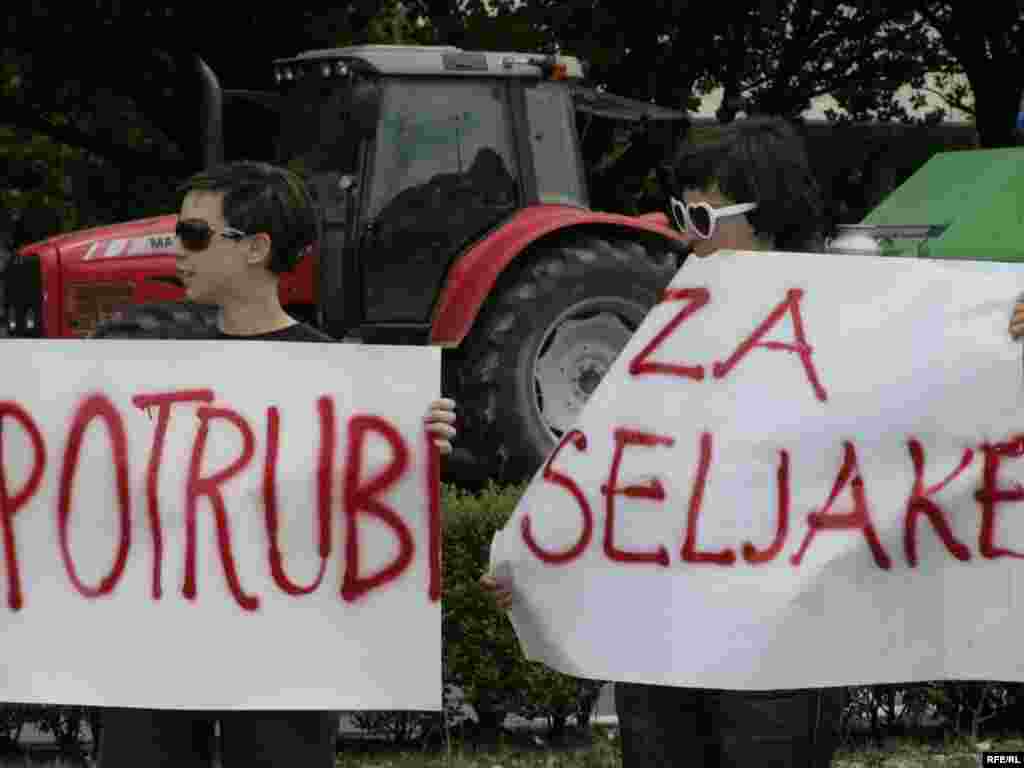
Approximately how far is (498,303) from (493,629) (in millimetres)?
4076

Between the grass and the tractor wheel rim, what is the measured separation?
3.88 metres

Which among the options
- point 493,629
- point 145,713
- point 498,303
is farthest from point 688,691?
point 498,303

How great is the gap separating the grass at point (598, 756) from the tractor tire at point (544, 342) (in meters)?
3.63

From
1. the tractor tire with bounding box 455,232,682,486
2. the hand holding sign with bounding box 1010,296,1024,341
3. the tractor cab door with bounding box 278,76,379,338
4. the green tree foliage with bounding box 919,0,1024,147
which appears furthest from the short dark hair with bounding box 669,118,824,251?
the green tree foliage with bounding box 919,0,1024,147

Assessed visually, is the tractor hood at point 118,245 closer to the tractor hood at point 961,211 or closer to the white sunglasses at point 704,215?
the tractor hood at point 961,211

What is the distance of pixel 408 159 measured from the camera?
409 inches

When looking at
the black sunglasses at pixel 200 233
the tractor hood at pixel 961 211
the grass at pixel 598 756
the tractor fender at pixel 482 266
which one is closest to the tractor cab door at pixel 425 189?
Result: the tractor fender at pixel 482 266

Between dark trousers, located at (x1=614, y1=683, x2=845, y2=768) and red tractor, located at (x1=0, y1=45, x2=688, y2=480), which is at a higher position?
red tractor, located at (x1=0, y1=45, x2=688, y2=480)

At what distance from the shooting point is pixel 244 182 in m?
4.12

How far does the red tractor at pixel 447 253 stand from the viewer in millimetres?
10312

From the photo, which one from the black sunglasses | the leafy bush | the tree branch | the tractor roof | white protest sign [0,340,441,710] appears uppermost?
the tree branch

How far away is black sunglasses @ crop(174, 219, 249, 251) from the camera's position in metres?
4.06

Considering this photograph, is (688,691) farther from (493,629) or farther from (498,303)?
(498,303)

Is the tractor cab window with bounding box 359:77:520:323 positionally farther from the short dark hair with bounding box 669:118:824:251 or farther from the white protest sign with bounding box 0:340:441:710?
the short dark hair with bounding box 669:118:824:251
